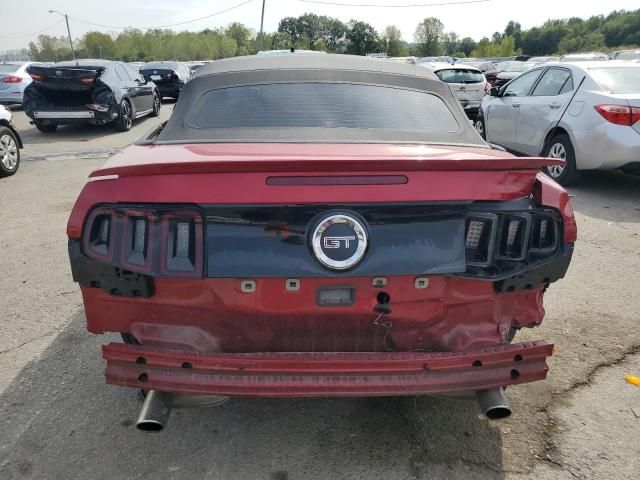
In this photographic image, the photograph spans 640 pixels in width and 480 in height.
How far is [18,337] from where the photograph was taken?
351 cm

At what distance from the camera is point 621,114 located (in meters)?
6.54

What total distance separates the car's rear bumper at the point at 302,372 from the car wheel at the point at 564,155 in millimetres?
5974

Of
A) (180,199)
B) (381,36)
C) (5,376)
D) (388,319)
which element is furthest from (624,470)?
(381,36)

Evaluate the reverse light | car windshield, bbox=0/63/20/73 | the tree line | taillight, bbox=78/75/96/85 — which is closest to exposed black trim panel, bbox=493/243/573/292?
the reverse light

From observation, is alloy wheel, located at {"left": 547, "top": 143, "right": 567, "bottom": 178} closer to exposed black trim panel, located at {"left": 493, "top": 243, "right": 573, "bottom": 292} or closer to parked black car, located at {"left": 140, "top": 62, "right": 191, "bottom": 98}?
exposed black trim panel, located at {"left": 493, "top": 243, "right": 573, "bottom": 292}

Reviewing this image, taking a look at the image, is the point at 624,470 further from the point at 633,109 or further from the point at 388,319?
the point at 633,109

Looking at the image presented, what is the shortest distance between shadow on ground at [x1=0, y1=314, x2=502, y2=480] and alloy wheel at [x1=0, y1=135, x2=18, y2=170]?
21.1ft

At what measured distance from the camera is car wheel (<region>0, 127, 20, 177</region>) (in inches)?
322

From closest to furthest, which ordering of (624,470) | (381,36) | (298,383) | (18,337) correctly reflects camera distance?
1. (298,383)
2. (624,470)
3. (18,337)
4. (381,36)

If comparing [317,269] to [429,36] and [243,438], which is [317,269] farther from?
[429,36]

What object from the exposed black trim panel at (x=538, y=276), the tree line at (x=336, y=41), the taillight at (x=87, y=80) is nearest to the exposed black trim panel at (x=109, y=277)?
the exposed black trim panel at (x=538, y=276)

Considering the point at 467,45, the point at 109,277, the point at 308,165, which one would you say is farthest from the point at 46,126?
the point at 467,45

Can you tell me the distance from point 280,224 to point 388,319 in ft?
1.98

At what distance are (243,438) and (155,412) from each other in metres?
0.65
